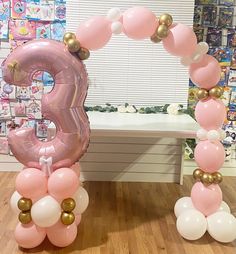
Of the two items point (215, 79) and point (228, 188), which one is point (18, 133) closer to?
point (215, 79)

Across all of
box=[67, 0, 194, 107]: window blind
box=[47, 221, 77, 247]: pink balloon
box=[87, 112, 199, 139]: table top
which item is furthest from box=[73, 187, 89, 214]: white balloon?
box=[67, 0, 194, 107]: window blind

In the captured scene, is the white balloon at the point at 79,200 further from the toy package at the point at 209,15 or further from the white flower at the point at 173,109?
the toy package at the point at 209,15

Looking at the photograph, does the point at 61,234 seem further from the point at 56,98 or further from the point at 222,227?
the point at 222,227

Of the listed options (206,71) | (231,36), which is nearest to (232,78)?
(231,36)

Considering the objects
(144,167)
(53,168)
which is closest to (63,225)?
(53,168)

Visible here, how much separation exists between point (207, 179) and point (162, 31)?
40.2 inches

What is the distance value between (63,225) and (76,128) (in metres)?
0.62

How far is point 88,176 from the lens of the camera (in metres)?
3.64

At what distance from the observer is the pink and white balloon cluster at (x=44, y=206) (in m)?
2.22

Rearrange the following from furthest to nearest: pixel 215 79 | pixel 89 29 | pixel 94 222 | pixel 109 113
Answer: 1. pixel 109 113
2. pixel 94 222
3. pixel 215 79
4. pixel 89 29

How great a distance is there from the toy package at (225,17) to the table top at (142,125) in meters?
0.95

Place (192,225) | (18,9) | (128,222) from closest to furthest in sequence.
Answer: (192,225) < (128,222) < (18,9)

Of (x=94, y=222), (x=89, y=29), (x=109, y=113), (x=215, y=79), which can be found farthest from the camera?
(x=109, y=113)

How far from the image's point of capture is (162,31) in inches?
91.9
